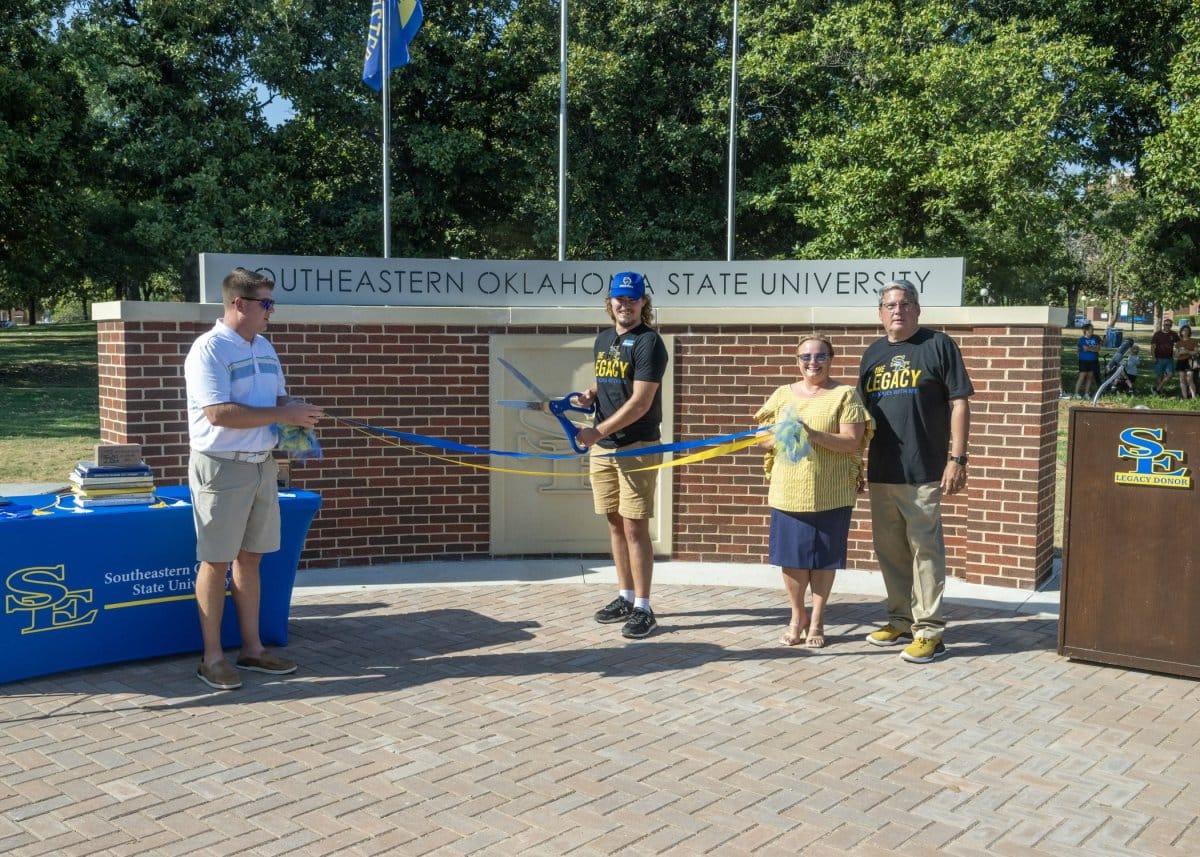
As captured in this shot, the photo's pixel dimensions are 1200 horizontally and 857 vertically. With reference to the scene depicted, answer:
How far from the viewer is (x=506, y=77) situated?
1069 inches

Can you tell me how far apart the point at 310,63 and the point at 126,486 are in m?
24.2

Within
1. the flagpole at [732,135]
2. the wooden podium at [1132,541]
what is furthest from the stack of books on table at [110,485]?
the flagpole at [732,135]

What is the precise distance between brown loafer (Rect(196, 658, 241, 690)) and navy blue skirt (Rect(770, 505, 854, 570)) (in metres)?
2.68

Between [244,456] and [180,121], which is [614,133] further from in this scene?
[244,456]

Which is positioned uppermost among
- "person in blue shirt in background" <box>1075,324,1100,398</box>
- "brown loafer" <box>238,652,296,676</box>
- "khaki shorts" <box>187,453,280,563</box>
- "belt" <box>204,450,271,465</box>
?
"person in blue shirt in background" <box>1075,324,1100,398</box>

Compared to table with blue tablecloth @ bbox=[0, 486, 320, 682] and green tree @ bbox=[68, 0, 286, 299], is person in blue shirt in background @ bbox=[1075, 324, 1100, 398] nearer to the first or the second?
green tree @ bbox=[68, 0, 286, 299]

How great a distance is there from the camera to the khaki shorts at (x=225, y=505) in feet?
16.2

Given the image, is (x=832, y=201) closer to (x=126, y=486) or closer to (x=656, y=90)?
(x=656, y=90)

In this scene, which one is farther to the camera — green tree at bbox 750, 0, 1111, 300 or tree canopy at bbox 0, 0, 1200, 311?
tree canopy at bbox 0, 0, 1200, 311

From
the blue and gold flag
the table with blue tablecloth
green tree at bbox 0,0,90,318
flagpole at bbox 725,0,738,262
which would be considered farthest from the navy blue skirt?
green tree at bbox 0,0,90,318

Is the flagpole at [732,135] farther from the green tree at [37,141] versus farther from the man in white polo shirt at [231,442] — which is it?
the green tree at [37,141]

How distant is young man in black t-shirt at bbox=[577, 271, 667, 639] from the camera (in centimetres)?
575

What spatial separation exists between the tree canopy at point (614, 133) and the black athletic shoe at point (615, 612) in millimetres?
18108

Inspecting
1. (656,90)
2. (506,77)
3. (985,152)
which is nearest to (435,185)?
(506,77)
